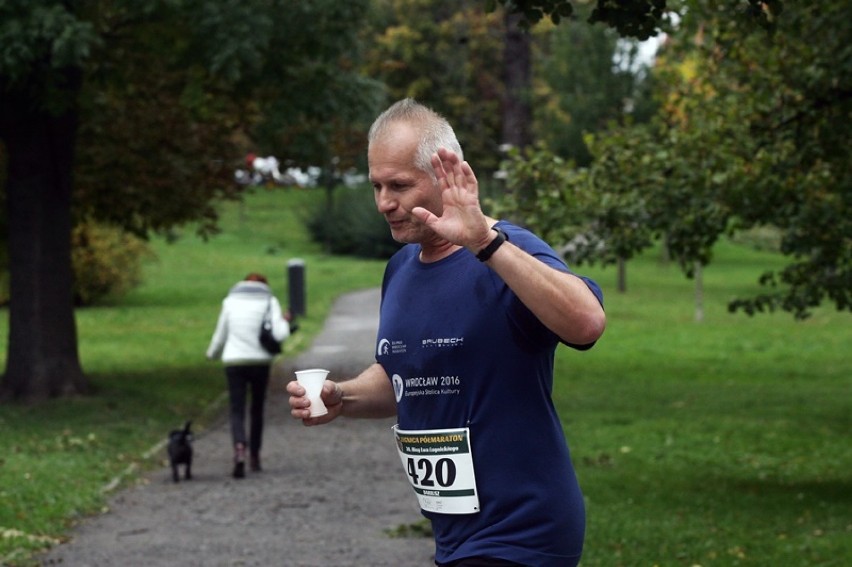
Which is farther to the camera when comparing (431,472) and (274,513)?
(274,513)

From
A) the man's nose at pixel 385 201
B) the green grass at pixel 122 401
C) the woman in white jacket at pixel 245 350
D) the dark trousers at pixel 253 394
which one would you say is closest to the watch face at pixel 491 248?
Result: the man's nose at pixel 385 201

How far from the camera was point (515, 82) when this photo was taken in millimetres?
24281

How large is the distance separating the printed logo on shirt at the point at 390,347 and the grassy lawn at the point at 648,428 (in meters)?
4.85

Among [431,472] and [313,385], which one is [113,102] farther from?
[431,472]

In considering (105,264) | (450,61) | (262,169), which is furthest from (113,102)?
(450,61)

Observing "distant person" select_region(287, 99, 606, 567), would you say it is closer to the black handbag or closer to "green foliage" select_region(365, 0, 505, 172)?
the black handbag

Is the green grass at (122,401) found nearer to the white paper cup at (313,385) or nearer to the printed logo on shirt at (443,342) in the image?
the white paper cup at (313,385)

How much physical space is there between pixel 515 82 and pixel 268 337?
11614 mm

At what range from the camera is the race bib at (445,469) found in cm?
406

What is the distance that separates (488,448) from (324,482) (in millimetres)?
9052

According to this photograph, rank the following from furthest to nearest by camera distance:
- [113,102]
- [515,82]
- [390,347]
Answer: [515,82] < [113,102] < [390,347]

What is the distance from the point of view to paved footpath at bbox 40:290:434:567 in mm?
9523

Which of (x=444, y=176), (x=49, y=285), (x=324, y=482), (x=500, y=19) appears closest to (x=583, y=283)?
(x=444, y=176)

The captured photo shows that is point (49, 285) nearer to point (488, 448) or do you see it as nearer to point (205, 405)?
point (205, 405)
